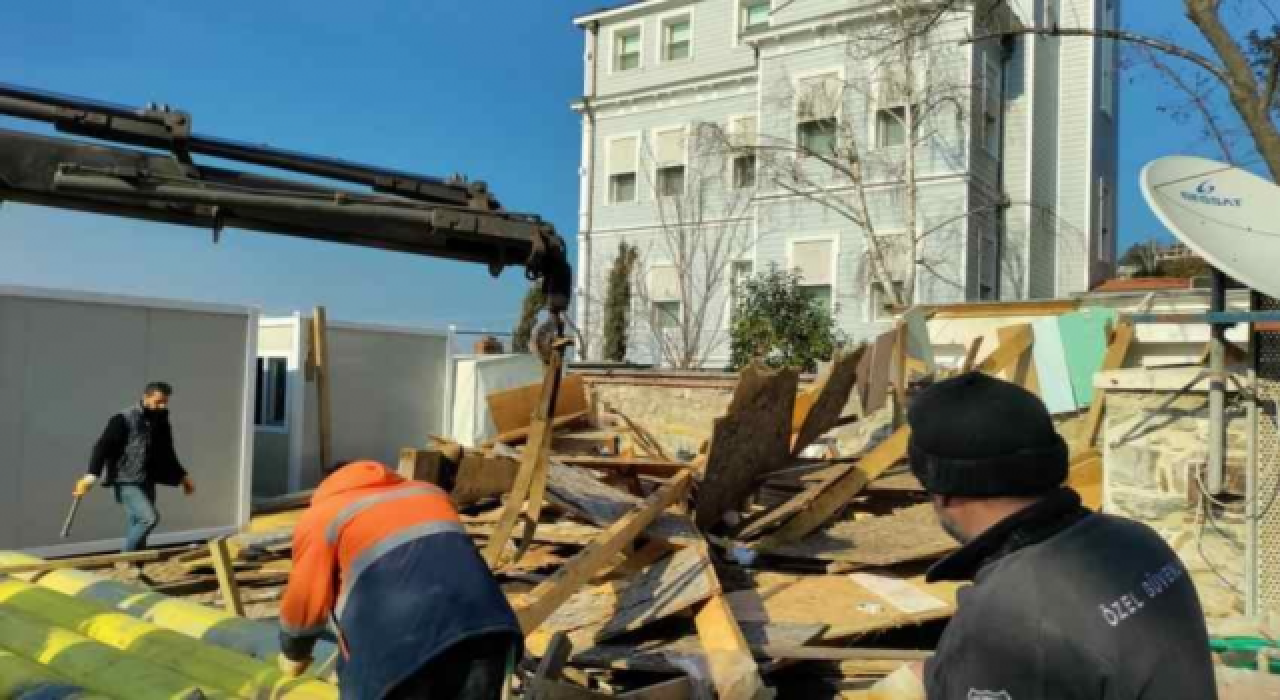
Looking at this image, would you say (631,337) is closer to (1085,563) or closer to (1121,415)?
(1121,415)

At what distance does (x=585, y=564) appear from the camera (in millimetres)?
5180

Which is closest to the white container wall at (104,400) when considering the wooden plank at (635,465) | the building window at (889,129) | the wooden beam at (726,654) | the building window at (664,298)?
the wooden plank at (635,465)

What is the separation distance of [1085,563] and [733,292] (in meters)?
19.5

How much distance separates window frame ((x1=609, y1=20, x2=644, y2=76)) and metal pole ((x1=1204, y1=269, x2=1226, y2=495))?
2028cm

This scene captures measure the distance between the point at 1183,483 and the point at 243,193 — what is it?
5.54 metres

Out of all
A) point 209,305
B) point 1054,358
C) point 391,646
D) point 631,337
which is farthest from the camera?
point 631,337

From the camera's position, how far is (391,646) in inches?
115

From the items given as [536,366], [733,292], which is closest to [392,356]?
[536,366]

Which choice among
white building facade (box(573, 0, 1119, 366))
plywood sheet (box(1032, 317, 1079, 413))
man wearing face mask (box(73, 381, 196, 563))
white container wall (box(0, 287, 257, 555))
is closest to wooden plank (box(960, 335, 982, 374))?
plywood sheet (box(1032, 317, 1079, 413))

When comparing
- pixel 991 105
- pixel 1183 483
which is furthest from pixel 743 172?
pixel 1183 483

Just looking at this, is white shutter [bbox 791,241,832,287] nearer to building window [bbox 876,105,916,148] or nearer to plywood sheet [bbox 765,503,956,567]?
building window [bbox 876,105,916,148]

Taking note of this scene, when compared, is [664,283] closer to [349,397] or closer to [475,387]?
[475,387]

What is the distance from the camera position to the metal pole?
5.38m

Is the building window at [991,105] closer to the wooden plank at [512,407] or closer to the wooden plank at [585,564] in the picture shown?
the wooden plank at [512,407]
